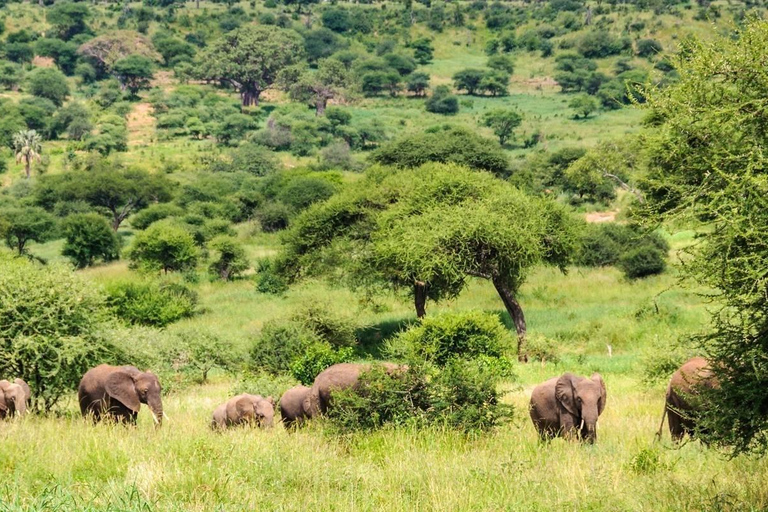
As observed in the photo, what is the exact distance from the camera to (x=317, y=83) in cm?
13188

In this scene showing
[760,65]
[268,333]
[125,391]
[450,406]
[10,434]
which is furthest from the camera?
[268,333]

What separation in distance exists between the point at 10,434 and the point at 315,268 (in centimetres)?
2562

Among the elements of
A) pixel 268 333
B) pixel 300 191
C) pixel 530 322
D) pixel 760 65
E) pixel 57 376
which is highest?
pixel 760 65

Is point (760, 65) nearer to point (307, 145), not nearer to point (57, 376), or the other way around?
point (57, 376)

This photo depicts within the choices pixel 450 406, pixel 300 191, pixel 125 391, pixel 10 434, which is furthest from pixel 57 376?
pixel 300 191

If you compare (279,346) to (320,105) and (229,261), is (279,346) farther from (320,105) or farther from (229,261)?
(320,105)

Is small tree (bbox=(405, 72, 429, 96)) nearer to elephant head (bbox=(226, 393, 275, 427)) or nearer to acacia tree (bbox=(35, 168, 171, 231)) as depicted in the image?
acacia tree (bbox=(35, 168, 171, 231))

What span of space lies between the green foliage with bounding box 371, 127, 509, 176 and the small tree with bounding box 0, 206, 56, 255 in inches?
1068

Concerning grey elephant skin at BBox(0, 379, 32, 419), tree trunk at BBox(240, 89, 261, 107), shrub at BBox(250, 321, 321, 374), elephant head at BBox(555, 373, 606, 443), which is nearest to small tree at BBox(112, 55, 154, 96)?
tree trunk at BBox(240, 89, 261, 107)

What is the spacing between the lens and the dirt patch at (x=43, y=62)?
148 m

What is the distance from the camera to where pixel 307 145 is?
104m

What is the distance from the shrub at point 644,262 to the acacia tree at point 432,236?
303 inches

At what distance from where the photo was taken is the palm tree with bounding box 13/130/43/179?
89.8m

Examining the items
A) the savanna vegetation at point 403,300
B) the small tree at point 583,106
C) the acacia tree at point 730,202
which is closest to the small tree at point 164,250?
the savanna vegetation at point 403,300
